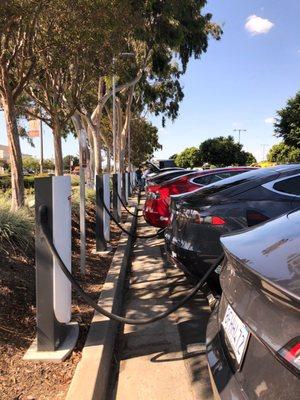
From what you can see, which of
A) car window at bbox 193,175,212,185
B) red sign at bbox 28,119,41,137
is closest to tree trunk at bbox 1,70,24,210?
car window at bbox 193,175,212,185

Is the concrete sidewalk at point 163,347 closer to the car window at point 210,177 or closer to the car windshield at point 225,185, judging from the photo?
the car windshield at point 225,185

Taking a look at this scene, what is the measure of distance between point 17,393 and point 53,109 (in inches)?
413

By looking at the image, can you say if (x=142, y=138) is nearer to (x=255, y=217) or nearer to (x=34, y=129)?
(x=34, y=129)

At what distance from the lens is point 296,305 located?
186cm

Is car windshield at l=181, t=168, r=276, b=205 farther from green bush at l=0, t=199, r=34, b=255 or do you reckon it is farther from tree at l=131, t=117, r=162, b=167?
tree at l=131, t=117, r=162, b=167

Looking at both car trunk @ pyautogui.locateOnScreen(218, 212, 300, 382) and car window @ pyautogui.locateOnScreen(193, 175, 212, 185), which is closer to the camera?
car trunk @ pyautogui.locateOnScreen(218, 212, 300, 382)

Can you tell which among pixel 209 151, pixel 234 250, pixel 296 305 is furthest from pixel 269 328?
pixel 209 151

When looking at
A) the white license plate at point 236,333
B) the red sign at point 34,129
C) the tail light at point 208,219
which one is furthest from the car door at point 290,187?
the red sign at point 34,129

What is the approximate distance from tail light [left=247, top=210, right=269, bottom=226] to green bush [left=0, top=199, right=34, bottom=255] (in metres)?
3.05

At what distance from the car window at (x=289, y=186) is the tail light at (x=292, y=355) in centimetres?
403

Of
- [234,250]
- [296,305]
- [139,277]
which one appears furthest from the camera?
[139,277]

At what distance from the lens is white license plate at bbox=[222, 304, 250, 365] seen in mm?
2244

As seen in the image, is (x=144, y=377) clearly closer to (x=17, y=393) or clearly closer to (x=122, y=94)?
(x=17, y=393)

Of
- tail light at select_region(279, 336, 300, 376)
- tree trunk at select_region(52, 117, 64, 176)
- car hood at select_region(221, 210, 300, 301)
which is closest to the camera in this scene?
tail light at select_region(279, 336, 300, 376)
